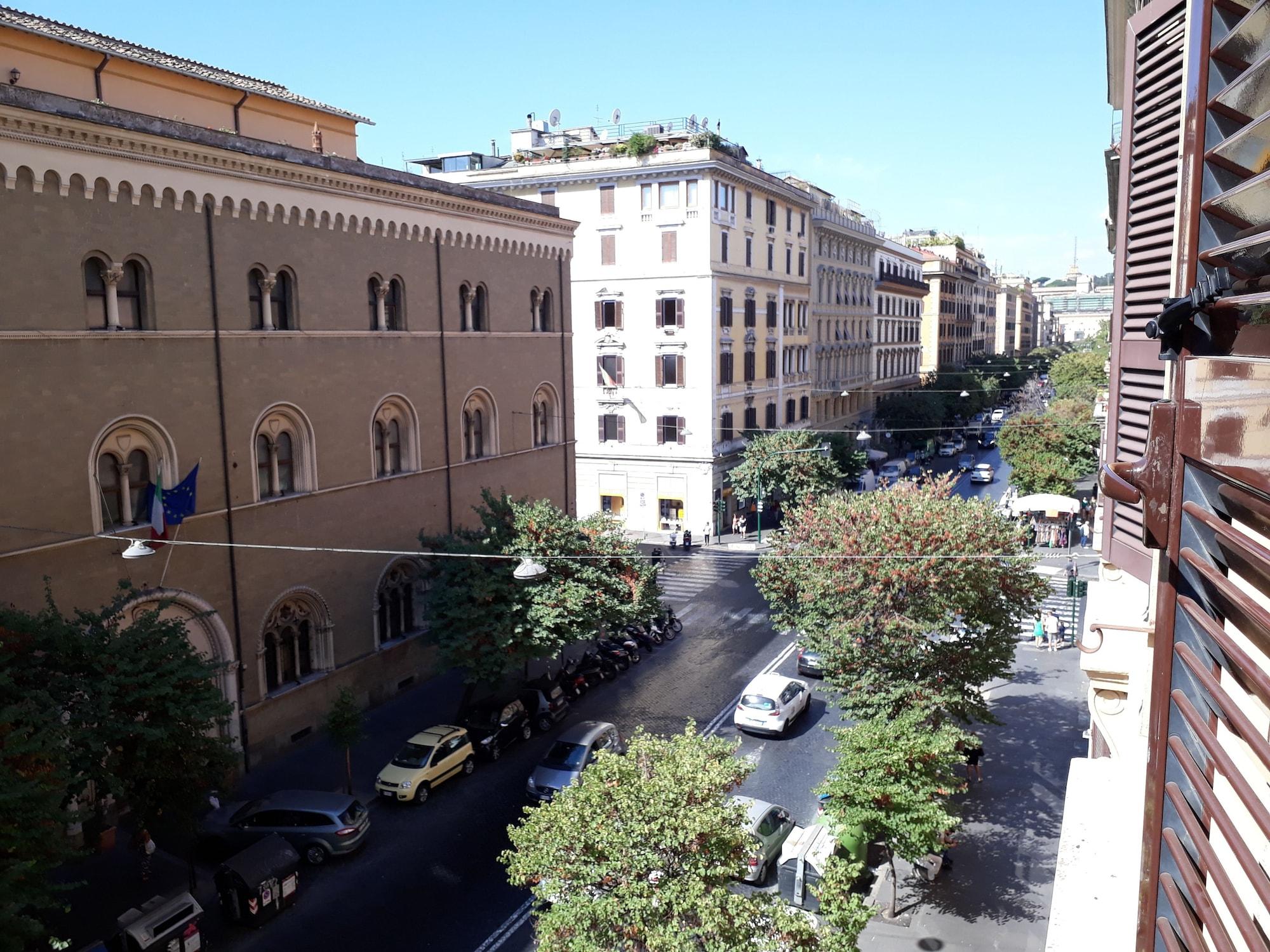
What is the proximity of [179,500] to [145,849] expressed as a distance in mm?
6686

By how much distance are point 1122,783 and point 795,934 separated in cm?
499

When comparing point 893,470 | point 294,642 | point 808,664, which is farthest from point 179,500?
point 893,470

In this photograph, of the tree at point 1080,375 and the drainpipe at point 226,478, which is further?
the tree at point 1080,375

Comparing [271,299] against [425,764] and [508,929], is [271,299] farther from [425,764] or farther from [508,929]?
[508,929]

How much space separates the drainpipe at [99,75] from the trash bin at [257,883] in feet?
58.8

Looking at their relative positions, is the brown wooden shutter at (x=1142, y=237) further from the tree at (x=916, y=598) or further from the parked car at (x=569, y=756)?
the parked car at (x=569, y=756)

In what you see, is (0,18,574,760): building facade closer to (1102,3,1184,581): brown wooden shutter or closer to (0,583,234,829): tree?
(0,583,234,829): tree

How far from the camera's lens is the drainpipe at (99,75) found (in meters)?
23.0

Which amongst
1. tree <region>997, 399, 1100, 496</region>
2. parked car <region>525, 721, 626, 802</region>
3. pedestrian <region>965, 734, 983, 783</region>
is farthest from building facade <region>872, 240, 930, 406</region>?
parked car <region>525, 721, 626, 802</region>

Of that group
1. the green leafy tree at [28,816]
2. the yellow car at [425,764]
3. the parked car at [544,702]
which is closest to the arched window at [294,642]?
the yellow car at [425,764]

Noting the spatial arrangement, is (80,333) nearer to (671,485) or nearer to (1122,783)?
(1122,783)

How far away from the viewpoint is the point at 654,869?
11.2m

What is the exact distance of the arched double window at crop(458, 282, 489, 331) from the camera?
29078 mm

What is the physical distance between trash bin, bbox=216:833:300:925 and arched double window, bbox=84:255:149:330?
34.5 ft
